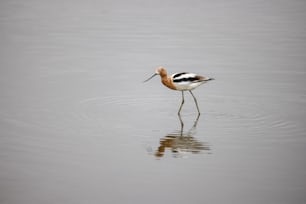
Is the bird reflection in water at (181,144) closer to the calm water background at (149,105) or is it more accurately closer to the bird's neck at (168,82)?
the calm water background at (149,105)

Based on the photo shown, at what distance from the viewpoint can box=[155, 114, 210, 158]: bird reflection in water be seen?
1089 cm

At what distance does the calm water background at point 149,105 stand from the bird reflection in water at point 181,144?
0.03 meters

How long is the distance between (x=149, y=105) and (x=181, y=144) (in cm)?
249

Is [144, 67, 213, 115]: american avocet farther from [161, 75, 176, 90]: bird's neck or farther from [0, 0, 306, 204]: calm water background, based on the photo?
[0, 0, 306, 204]: calm water background

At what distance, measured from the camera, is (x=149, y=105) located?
13.6 meters

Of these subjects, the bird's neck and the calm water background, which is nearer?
the calm water background

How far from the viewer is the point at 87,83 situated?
15.0 metres

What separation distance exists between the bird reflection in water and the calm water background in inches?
1.3

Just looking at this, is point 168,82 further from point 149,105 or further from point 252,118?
point 252,118

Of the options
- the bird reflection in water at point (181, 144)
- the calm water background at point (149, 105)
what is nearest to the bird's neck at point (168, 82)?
the calm water background at point (149, 105)

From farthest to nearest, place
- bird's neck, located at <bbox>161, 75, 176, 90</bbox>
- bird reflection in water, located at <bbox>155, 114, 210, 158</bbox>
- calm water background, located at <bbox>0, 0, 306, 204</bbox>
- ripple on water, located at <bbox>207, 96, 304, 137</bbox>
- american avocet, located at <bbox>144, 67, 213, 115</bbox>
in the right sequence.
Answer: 1. bird's neck, located at <bbox>161, 75, 176, 90</bbox>
2. american avocet, located at <bbox>144, 67, 213, 115</bbox>
3. ripple on water, located at <bbox>207, 96, 304, 137</bbox>
4. bird reflection in water, located at <bbox>155, 114, 210, 158</bbox>
5. calm water background, located at <bbox>0, 0, 306, 204</bbox>

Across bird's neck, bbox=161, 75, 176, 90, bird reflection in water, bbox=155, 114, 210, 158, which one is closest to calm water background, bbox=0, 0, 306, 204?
bird reflection in water, bbox=155, 114, 210, 158

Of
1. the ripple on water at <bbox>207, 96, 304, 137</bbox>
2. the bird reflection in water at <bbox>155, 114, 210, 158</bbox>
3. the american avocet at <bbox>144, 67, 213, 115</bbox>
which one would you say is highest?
the american avocet at <bbox>144, 67, 213, 115</bbox>

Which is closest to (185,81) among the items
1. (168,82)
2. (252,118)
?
(168,82)
